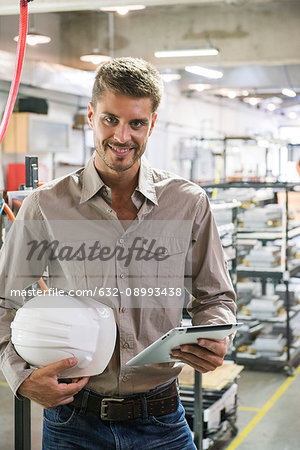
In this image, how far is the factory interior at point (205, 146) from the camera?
156 inches

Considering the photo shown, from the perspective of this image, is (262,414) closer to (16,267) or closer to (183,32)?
(16,267)

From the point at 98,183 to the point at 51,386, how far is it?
549 mm

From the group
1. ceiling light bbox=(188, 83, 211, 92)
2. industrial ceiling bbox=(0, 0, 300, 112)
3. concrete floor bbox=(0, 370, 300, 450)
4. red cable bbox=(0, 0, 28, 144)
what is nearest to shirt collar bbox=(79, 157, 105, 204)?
red cable bbox=(0, 0, 28, 144)

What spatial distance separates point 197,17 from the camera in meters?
9.72

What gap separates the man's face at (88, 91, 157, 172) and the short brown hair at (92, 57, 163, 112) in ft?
0.05

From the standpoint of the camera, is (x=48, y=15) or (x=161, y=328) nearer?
(x=161, y=328)

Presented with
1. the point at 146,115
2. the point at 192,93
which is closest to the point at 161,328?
the point at 146,115

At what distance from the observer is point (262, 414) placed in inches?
199

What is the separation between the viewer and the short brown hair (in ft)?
5.47

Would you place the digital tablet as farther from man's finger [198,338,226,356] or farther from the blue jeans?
the blue jeans

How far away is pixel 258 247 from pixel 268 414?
168cm

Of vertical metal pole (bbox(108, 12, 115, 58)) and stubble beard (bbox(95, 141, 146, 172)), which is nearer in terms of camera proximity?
stubble beard (bbox(95, 141, 146, 172))

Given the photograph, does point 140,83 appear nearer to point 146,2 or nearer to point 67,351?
point 67,351

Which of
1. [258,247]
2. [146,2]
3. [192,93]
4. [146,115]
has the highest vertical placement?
[192,93]
